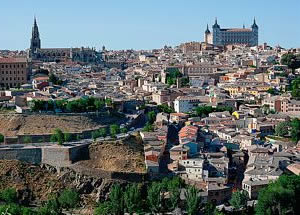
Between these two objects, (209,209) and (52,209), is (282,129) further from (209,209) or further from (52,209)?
(52,209)

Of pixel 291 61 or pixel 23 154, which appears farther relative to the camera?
pixel 291 61

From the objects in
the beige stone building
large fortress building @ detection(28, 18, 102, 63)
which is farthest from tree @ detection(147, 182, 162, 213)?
large fortress building @ detection(28, 18, 102, 63)

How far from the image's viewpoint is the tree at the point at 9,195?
21797 millimetres

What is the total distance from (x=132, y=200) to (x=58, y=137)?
20.7 feet

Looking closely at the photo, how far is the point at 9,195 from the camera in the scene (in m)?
21.9

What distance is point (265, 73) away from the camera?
46156mm

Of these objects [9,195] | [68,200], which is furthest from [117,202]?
[9,195]

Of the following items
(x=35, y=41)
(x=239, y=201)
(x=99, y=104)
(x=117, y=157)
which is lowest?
(x=239, y=201)

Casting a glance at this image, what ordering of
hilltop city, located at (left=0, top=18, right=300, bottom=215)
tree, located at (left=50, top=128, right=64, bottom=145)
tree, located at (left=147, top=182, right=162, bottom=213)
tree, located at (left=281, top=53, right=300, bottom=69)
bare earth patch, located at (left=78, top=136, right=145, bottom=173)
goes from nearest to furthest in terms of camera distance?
tree, located at (left=147, top=182, right=162, bottom=213) → hilltop city, located at (left=0, top=18, right=300, bottom=215) → bare earth patch, located at (left=78, top=136, right=145, bottom=173) → tree, located at (left=50, top=128, right=64, bottom=145) → tree, located at (left=281, top=53, right=300, bottom=69)

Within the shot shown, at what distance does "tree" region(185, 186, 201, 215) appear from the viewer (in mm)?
19734

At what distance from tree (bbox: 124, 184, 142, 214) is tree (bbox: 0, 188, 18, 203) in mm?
4313

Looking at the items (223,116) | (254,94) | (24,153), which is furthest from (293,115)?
(24,153)

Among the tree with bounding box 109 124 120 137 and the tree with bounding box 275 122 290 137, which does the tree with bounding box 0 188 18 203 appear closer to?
the tree with bounding box 109 124 120 137

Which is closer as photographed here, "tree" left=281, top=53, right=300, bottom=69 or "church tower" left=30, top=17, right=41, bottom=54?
"tree" left=281, top=53, right=300, bottom=69
